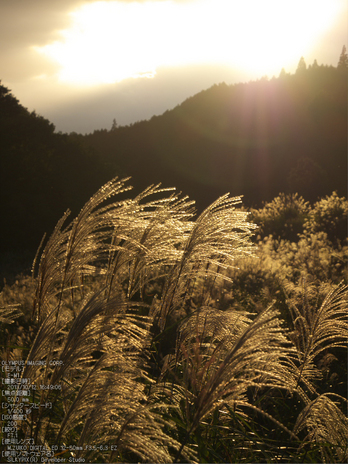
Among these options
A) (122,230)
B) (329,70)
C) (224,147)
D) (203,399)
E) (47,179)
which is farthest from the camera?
(329,70)

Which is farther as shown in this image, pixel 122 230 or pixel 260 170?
pixel 260 170

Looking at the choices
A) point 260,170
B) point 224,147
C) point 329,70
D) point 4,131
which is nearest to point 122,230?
point 4,131

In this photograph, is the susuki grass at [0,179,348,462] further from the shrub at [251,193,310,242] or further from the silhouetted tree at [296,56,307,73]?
the silhouetted tree at [296,56,307,73]

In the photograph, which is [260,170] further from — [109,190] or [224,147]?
[109,190]

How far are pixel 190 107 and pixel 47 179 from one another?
41.9m

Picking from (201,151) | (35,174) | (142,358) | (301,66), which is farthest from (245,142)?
(142,358)

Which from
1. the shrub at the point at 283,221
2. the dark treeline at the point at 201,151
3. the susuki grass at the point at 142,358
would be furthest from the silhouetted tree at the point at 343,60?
the susuki grass at the point at 142,358

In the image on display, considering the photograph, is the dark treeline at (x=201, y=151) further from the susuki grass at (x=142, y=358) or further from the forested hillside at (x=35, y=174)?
the susuki grass at (x=142, y=358)

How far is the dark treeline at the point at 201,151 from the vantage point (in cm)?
1747

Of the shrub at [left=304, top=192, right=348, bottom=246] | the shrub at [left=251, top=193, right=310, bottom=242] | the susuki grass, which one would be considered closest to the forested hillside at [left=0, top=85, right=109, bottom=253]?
the shrub at [left=251, top=193, right=310, bottom=242]

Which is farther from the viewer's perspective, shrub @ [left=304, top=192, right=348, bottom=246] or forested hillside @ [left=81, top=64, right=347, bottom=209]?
forested hillside @ [left=81, top=64, right=347, bottom=209]

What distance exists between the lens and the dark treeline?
1747 centimetres

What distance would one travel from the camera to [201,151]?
154 feet

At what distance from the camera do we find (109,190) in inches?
94.5
